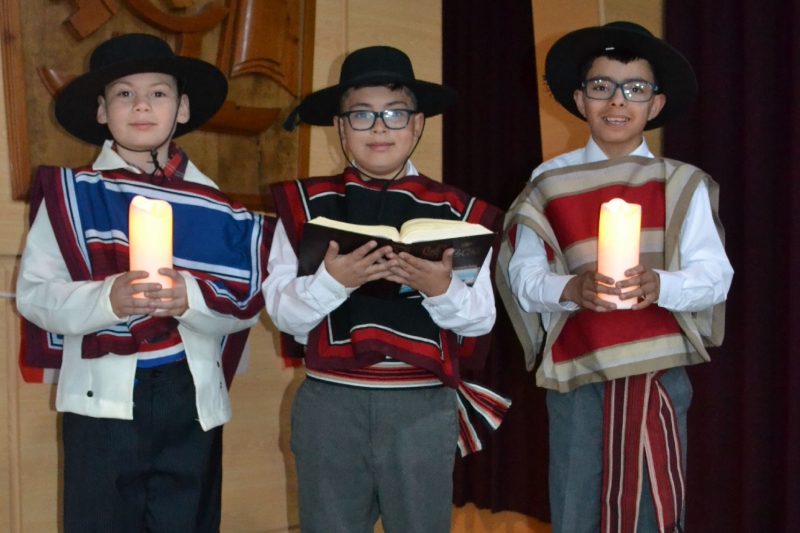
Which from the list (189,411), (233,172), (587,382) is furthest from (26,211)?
(587,382)

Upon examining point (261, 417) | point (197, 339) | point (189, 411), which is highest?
point (197, 339)

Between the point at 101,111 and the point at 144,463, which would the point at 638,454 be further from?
the point at 101,111

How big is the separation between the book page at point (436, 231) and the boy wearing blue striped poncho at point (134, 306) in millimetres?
504

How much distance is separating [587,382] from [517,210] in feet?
1.54

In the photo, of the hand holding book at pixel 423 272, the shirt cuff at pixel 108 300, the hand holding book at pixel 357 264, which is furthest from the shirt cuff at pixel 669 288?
the shirt cuff at pixel 108 300

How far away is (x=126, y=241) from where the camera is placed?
5.76ft

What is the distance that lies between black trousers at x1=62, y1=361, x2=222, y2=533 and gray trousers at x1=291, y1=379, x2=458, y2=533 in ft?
0.89

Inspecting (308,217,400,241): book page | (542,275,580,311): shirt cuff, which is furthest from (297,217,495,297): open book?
(542,275,580,311): shirt cuff

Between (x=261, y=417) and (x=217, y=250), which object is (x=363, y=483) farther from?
(x=261, y=417)

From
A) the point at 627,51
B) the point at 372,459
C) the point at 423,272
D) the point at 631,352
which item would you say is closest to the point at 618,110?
the point at 627,51

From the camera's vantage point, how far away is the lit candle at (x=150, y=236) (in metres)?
1.50

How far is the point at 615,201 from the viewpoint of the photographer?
5.31 feet

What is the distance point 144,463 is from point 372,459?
1.67 ft

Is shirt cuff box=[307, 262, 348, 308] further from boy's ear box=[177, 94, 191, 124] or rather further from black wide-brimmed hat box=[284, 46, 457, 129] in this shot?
boy's ear box=[177, 94, 191, 124]
